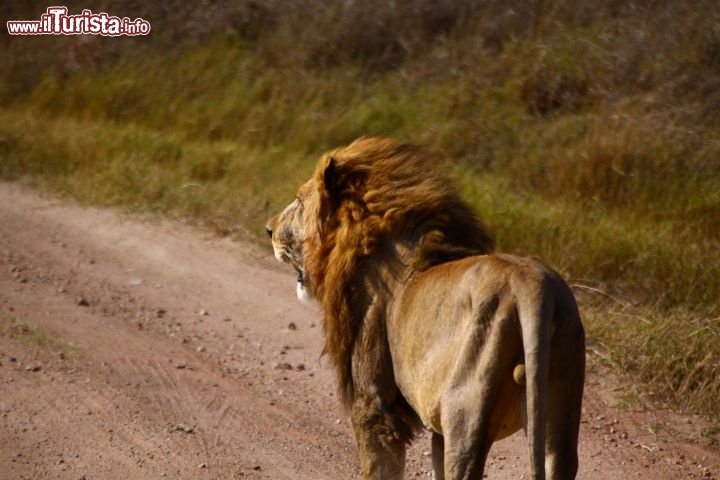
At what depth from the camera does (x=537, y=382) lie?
3.23m

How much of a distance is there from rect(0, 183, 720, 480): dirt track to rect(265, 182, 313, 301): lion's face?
0.76 meters

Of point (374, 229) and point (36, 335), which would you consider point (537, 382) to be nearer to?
point (374, 229)

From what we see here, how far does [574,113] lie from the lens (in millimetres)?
10016

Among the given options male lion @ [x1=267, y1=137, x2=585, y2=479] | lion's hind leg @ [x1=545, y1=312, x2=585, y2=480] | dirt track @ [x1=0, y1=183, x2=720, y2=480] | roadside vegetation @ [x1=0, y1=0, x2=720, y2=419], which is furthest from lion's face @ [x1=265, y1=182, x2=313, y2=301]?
roadside vegetation @ [x1=0, y1=0, x2=720, y2=419]

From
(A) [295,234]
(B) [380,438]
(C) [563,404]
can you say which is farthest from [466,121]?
(C) [563,404]

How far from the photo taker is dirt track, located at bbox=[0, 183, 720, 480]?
5102mm

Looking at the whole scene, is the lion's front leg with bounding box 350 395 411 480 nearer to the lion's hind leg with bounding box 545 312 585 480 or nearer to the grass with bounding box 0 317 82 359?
the lion's hind leg with bounding box 545 312 585 480

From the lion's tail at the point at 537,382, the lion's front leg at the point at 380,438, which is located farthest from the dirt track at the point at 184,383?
the lion's tail at the point at 537,382

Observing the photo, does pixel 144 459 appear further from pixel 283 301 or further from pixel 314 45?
pixel 314 45

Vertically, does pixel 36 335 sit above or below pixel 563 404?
below

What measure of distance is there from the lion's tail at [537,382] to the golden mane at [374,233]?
927mm

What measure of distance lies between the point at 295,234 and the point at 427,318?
122cm

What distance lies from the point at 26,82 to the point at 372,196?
28.7ft

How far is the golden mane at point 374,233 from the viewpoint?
4.25 meters
